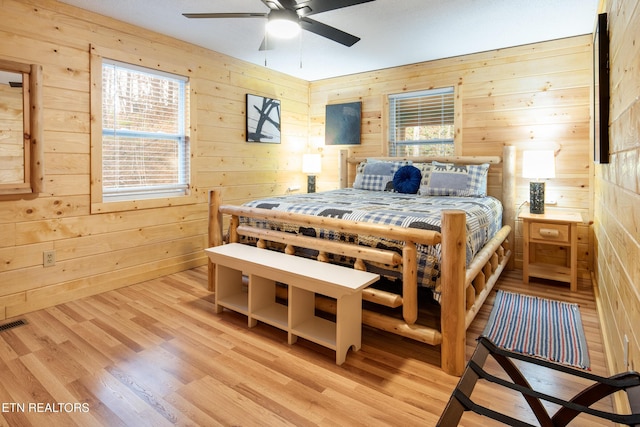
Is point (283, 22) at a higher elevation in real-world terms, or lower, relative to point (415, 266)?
higher

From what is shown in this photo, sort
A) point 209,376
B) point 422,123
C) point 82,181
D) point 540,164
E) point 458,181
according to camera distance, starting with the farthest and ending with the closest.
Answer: point 422,123, point 458,181, point 540,164, point 82,181, point 209,376

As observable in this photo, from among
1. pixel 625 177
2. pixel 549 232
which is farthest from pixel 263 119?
→ pixel 625 177

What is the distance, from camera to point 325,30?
2.69 m

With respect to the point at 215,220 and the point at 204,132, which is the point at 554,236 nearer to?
the point at 215,220

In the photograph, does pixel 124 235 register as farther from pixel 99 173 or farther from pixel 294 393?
pixel 294 393

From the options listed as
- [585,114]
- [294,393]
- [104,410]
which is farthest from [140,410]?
[585,114]

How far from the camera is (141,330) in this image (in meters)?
2.46

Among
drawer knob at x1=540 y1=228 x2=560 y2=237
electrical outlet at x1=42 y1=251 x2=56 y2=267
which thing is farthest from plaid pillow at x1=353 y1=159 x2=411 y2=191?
electrical outlet at x1=42 y1=251 x2=56 y2=267

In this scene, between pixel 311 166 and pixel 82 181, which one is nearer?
pixel 82 181

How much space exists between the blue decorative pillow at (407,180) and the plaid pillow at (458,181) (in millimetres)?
86

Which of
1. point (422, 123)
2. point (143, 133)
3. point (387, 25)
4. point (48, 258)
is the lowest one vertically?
point (48, 258)

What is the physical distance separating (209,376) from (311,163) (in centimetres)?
348

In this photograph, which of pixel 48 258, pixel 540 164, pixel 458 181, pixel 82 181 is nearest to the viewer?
pixel 48 258

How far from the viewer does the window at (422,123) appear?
436 cm
